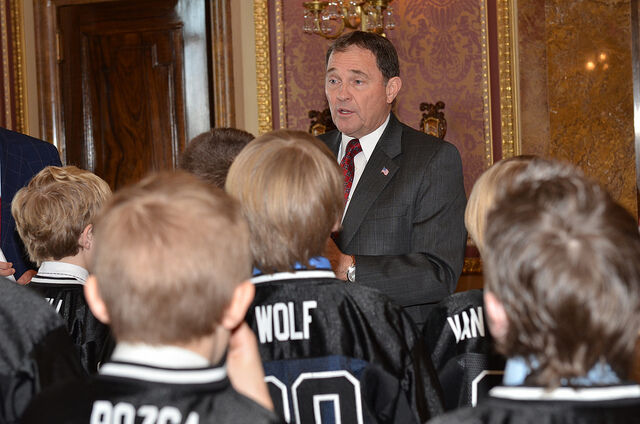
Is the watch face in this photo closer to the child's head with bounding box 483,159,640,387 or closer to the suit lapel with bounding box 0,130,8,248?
the child's head with bounding box 483,159,640,387

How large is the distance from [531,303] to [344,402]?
75cm

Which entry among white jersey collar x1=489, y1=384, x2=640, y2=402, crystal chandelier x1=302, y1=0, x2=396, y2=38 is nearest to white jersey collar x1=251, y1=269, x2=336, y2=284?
white jersey collar x1=489, y1=384, x2=640, y2=402

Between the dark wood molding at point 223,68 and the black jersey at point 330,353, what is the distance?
407cm

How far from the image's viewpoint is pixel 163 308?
1.21 m

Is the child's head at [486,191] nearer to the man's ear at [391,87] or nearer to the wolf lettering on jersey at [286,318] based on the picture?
the wolf lettering on jersey at [286,318]

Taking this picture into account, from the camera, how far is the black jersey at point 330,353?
5.81 ft

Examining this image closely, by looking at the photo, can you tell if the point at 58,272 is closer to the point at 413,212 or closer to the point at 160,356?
the point at 413,212

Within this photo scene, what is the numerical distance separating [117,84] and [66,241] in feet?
12.7

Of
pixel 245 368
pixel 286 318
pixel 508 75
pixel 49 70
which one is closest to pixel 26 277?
pixel 286 318

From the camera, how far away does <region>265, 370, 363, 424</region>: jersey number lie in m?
1.77

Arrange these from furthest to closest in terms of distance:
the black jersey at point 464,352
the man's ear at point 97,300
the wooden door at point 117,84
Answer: the wooden door at point 117,84 → the black jersey at point 464,352 → the man's ear at point 97,300

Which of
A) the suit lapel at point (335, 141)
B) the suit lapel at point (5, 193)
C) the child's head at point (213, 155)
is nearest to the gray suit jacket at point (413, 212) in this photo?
the suit lapel at point (335, 141)

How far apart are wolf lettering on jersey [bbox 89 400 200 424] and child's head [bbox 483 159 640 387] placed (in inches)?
19.6

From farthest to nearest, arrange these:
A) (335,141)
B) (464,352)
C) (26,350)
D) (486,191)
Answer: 1. (335,141)
2. (464,352)
3. (486,191)
4. (26,350)
